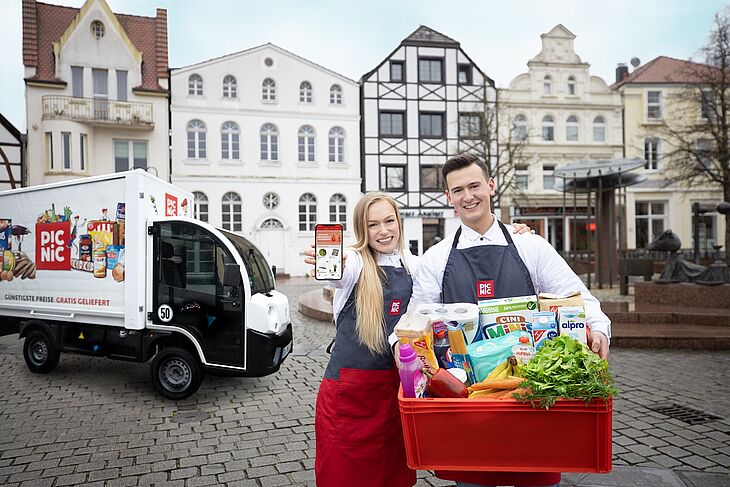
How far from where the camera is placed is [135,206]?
6.14 m

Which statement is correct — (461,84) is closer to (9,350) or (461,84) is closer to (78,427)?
(9,350)

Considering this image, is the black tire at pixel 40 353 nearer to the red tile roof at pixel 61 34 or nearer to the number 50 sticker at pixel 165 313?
the number 50 sticker at pixel 165 313

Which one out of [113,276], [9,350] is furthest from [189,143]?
[113,276]

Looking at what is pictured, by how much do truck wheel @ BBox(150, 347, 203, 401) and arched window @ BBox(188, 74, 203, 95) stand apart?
24518 millimetres

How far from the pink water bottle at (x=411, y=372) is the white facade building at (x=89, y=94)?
1018 inches

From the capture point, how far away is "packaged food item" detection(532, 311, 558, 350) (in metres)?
2.08

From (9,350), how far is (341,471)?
31.0 ft

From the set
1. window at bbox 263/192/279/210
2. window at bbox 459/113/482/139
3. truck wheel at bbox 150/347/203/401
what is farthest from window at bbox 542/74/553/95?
truck wheel at bbox 150/347/203/401

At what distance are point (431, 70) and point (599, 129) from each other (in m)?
11.7

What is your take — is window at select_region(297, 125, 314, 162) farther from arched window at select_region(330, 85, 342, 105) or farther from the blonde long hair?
the blonde long hair

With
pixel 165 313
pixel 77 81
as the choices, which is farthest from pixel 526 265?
pixel 77 81

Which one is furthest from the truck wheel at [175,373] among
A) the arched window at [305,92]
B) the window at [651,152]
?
the window at [651,152]

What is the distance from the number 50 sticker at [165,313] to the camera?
20.2 ft

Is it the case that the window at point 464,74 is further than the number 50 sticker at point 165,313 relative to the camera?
Yes
